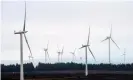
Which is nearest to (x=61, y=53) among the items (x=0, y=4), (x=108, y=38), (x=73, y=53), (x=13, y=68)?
(x=73, y=53)

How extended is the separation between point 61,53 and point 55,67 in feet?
181

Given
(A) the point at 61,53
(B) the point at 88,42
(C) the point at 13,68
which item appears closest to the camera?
(B) the point at 88,42

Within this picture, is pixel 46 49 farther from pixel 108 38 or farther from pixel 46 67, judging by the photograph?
pixel 46 67

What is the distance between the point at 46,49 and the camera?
126 metres

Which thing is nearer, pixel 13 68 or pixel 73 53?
pixel 73 53

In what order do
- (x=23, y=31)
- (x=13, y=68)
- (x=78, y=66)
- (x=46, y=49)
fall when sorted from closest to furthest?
(x=23, y=31)
(x=46, y=49)
(x=13, y=68)
(x=78, y=66)

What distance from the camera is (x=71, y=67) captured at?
197000 millimetres

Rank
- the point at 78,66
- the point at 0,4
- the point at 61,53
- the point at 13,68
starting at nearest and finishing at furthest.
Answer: the point at 0,4 < the point at 61,53 < the point at 13,68 < the point at 78,66

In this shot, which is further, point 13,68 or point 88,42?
point 13,68

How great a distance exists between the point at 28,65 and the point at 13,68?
12.0 metres

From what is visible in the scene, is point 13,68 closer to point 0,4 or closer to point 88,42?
point 88,42

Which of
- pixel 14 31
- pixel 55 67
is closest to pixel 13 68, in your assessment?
pixel 55 67

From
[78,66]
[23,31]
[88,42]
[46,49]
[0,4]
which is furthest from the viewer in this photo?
[78,66]

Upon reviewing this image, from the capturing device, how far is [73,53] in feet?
439
